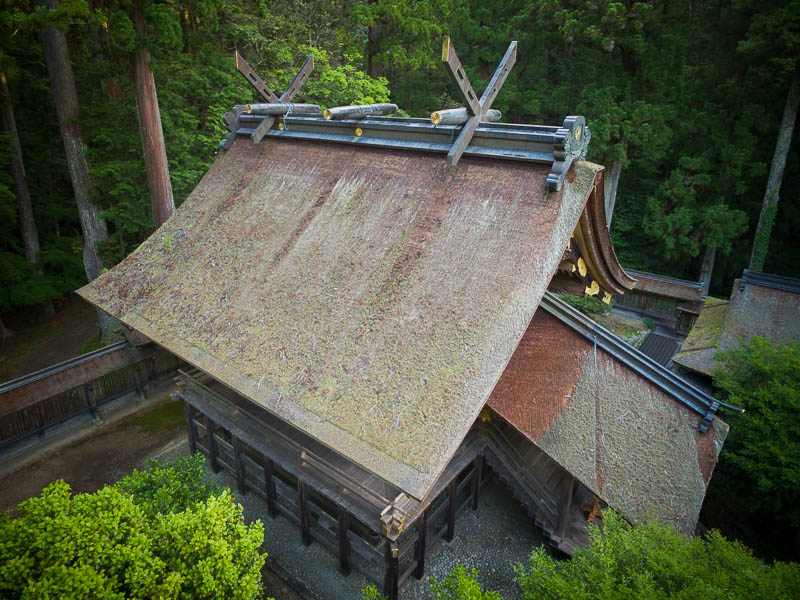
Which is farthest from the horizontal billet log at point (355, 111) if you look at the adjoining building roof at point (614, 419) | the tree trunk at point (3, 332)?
the tree trunk at point (3, 332)

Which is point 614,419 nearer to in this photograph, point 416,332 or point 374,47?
point 416,332

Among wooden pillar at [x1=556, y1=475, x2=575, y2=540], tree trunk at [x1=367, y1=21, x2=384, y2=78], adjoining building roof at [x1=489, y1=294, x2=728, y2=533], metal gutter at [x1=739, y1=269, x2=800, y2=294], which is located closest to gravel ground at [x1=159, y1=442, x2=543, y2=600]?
wooden pillar at [x1=556, y1=475, x2=575, y2=540]

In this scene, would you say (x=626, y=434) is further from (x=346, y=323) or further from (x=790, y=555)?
(x=790, y=555)

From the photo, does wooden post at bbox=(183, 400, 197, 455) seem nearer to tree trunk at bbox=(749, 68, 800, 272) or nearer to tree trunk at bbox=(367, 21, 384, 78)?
tree trunk at bbox=(367, 21, 384, 78)

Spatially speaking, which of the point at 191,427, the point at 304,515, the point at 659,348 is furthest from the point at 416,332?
the point at 659,348

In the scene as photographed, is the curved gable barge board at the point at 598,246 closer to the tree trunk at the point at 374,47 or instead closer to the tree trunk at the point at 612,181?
the tree trunk at the point at 612,181

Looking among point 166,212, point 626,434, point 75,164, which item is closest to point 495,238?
point 626,434
